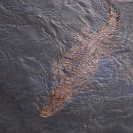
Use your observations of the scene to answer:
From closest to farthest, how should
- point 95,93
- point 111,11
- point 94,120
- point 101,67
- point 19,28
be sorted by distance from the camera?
point 94,120 → point 95,93 → point 101,67 → point 19,28 → point 111,11

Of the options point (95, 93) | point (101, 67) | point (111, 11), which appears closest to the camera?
point (95, 93)

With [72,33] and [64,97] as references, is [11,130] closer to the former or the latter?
[64,97]

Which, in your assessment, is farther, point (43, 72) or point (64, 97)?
point (43, 72)

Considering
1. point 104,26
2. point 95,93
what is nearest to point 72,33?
point 104,26

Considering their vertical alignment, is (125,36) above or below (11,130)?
above

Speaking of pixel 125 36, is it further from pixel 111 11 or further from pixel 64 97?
pixel 64 97

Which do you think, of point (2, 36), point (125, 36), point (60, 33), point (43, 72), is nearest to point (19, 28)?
point (2, 36)
